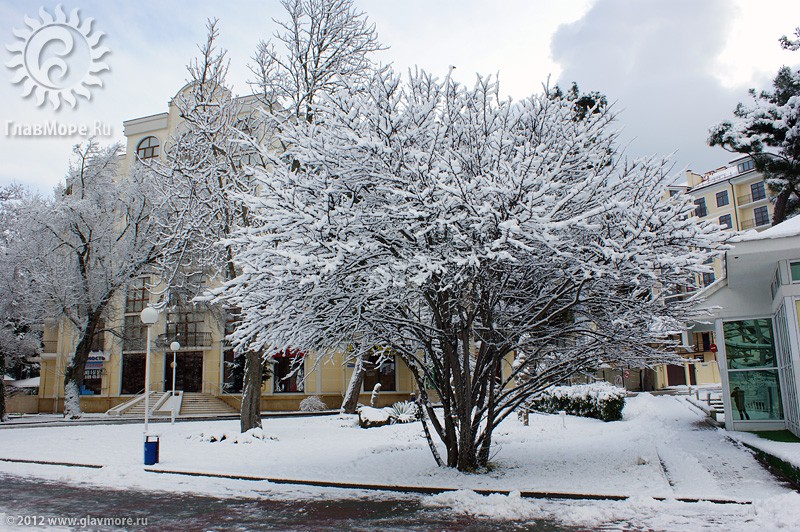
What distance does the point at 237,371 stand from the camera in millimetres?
34562

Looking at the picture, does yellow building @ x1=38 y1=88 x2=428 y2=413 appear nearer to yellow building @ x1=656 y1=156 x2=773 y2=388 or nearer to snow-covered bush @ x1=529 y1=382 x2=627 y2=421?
snow-covered bush @ x1=529 y1=382 x2=627 y2=421

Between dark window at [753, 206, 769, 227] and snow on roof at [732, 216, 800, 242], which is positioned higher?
dark window at [753, 206, 769, 227]

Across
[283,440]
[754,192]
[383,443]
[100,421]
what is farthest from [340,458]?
[754,192]

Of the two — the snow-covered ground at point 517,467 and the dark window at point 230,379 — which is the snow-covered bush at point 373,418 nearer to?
the snow-covered ground at point 517,467

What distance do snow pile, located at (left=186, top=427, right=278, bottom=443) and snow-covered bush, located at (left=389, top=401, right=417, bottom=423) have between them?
4940mm

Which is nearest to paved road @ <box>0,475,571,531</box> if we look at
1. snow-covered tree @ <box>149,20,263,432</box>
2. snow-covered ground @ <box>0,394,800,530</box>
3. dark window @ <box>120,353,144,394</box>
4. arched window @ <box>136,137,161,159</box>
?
snow-covered ground @ <box>0,394,800,530</box>

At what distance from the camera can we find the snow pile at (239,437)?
1595 cm

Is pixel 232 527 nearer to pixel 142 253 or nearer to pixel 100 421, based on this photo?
pixel 100 421

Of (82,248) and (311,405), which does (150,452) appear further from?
(311,405)

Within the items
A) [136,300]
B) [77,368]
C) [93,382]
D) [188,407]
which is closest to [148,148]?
[136,300]

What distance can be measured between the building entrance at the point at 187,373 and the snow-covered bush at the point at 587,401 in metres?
24.2

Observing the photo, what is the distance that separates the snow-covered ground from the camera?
24.5 feet

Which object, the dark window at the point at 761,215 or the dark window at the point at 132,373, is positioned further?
the dark window at the point at 761,215

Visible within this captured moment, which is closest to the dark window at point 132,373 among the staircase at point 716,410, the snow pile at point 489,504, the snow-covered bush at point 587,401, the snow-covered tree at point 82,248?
the snow-covered tree at point 82,248
